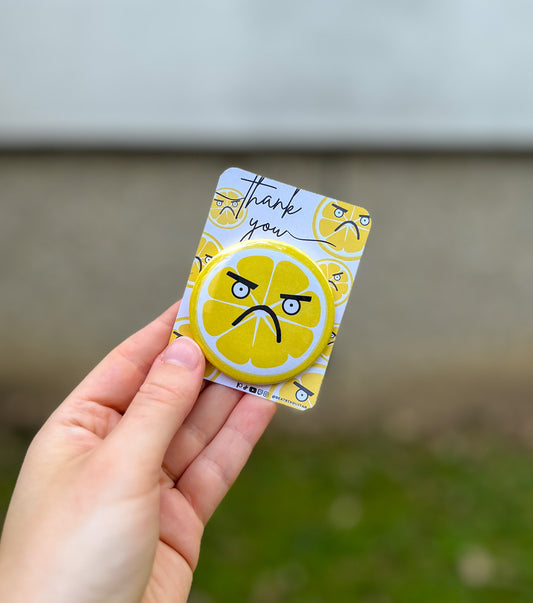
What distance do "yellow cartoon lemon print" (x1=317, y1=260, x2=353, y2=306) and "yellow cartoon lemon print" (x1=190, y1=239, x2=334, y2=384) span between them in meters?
0.02

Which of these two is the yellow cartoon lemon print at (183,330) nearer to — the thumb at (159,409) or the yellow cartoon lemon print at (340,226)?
the thumb at (159,409)

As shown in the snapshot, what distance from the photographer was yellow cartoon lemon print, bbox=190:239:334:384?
124 centimetres

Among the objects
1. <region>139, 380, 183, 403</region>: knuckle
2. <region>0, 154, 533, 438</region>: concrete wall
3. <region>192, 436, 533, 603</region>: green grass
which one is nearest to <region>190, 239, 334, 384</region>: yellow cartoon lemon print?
<region>139, 380, 183, 403</region>: knuckle

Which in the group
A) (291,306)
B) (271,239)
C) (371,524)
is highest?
(271,239)

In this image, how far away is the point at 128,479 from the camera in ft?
3.31

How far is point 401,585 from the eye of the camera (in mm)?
1948

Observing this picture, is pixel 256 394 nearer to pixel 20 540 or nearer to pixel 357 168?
pixel 20 540

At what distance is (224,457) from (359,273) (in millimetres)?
1609

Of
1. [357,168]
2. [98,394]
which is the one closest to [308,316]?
[98,394]

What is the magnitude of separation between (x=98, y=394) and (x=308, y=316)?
0.50m

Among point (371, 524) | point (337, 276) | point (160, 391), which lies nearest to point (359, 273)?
point (371, 524)

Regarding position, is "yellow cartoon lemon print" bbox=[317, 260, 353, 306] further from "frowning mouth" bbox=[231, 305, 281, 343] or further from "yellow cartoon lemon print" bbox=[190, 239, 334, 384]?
"frowning mouth" bbox=[231, 305, 281, 343]

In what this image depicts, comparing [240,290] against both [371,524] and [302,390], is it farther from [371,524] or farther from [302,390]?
[371,524]

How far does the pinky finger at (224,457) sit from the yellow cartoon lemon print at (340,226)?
39 cm
